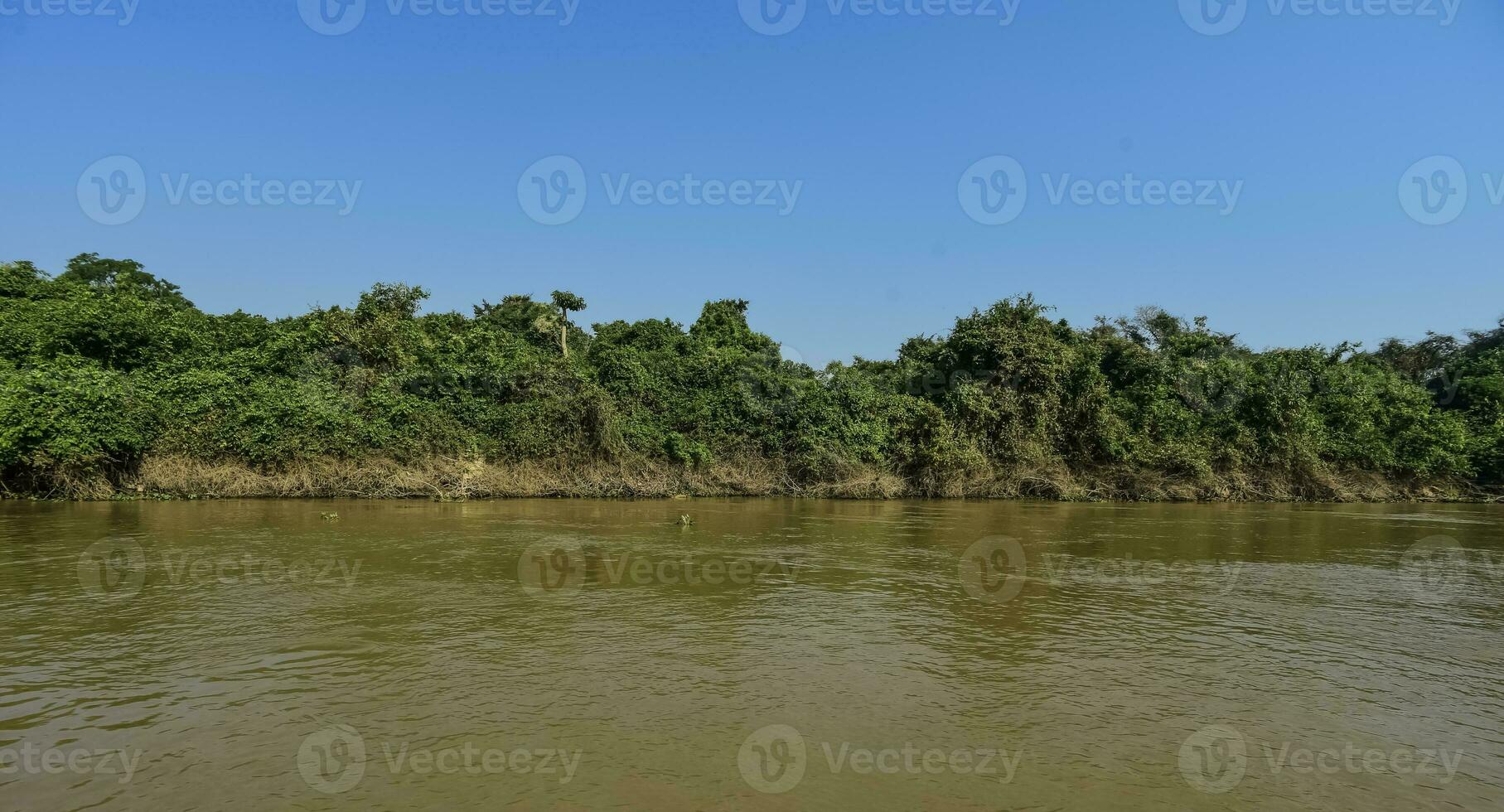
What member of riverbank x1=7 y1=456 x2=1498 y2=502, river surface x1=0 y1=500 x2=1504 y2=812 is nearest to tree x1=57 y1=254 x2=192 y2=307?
riverbank x1=7 y1=456 x2=1498 y2=502

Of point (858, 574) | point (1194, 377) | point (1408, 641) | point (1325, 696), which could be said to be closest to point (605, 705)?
point (1325, 696)

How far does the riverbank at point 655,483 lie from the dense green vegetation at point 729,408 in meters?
0.12

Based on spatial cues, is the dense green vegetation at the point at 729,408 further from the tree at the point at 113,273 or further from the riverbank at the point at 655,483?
the tree at the point at 113,273

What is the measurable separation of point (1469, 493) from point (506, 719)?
1637 inches

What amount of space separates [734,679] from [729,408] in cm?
2308

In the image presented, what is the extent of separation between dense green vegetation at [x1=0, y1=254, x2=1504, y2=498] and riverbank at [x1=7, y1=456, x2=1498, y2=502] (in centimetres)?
12

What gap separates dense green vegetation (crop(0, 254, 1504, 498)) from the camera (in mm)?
24625

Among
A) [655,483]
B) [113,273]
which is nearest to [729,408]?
[655,483]

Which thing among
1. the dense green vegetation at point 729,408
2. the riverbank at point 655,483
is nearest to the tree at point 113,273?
the dense green vegetation at point 729,408

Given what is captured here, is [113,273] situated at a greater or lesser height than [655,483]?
greater

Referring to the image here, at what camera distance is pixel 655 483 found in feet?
90.9

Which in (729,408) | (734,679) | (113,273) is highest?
(113,273)

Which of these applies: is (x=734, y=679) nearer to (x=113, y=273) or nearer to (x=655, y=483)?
(x=655, y=483)

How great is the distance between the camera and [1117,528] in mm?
19172
